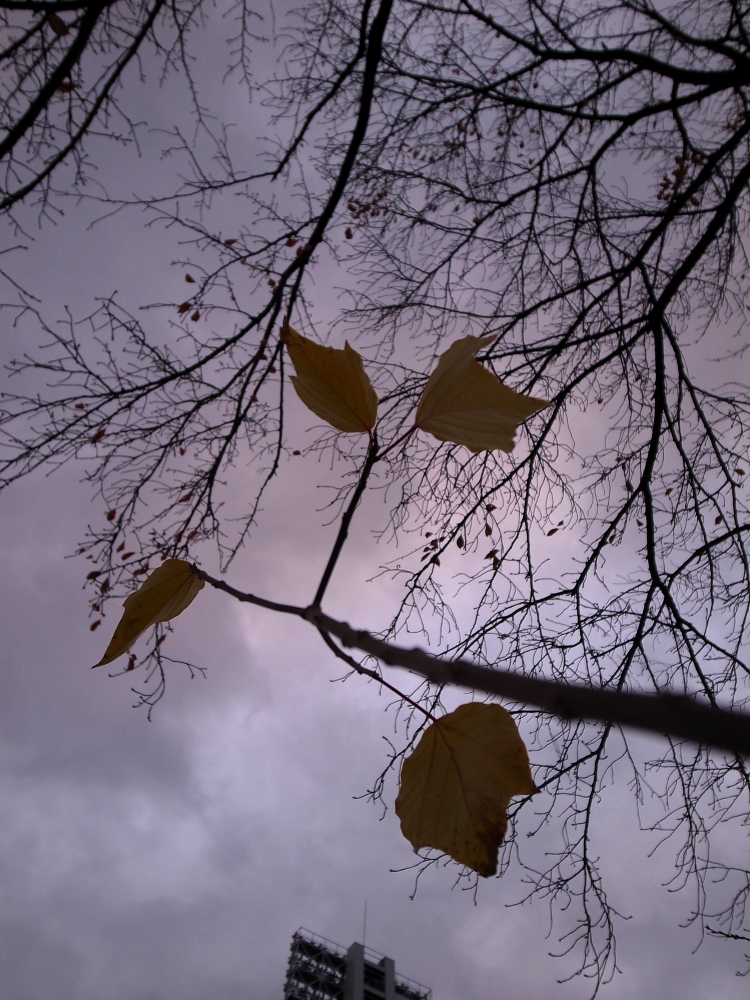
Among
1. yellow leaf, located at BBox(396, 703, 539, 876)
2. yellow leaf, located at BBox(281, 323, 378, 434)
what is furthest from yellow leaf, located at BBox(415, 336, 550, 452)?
yellow leaf, located at BBox(396, 703, 539, 876)

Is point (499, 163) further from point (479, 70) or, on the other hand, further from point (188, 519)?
Answer: point (188, 519)

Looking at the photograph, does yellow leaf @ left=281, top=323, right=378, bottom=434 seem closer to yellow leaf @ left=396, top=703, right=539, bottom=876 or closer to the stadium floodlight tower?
yellow leaf @ left=396, top=703, right=539, bottom=876

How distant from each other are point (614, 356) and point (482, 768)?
2900 mm

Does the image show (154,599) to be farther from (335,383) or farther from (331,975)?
(331,975)

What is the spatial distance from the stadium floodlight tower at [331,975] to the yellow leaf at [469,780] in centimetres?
4695

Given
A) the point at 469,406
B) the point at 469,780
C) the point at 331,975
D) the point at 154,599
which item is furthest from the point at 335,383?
the point at 331,975

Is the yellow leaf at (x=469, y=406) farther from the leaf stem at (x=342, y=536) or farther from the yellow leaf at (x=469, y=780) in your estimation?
the yellow leaf at (x=469, y=780)

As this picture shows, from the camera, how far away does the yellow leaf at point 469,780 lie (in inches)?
29.1

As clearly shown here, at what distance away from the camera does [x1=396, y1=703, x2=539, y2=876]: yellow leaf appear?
739 mm

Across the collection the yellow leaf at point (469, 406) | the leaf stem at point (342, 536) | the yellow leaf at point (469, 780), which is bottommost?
the yellow leaf at point (469, 780)

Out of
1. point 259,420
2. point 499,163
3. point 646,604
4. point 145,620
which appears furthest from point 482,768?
point 499,163

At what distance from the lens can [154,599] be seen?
888 millimetres

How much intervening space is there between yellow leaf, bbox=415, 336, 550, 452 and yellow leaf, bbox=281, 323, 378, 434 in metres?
0.08

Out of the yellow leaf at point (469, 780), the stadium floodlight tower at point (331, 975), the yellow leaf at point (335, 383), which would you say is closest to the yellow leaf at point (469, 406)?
the yellow leaf at point (335, 383)
